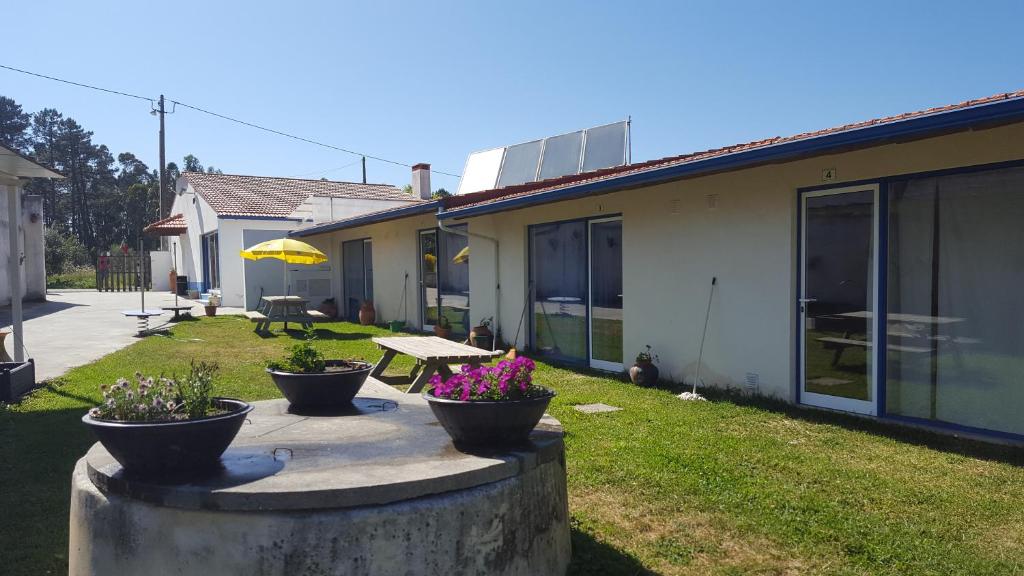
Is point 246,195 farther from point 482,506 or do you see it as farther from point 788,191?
point 482,506

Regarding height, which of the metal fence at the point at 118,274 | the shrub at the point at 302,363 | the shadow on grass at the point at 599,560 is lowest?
the shadow on grass at the point at 599,560

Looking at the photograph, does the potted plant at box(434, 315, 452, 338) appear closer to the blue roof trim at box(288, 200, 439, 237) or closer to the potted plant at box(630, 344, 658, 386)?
the blue roof trim at box(288, 200, 439, 237)

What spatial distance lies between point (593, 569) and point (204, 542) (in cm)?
180

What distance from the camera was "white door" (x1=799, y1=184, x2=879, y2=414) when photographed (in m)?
6.19

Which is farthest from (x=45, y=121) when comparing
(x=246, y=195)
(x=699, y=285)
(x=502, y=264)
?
(x=699, y=285)

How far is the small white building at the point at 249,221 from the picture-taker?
64.9 feet

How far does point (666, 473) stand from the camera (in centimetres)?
479

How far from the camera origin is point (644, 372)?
805 cm

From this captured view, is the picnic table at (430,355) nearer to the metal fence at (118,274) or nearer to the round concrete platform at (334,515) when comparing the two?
the round concrete platform at (334,515)

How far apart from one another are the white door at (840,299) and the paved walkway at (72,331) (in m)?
9.05

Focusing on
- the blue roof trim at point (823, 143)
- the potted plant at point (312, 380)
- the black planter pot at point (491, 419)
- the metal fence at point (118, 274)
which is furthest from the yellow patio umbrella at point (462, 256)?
the metal fence at point (118, 274)

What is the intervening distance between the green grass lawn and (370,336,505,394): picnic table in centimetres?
100

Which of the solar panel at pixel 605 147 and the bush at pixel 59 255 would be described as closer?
the solar panel at pixel 605 147

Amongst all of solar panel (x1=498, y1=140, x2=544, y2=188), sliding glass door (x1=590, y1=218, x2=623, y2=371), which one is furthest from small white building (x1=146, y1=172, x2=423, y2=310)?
sliding glass door (x1=590, y1=218, x2=623, y2=371)
